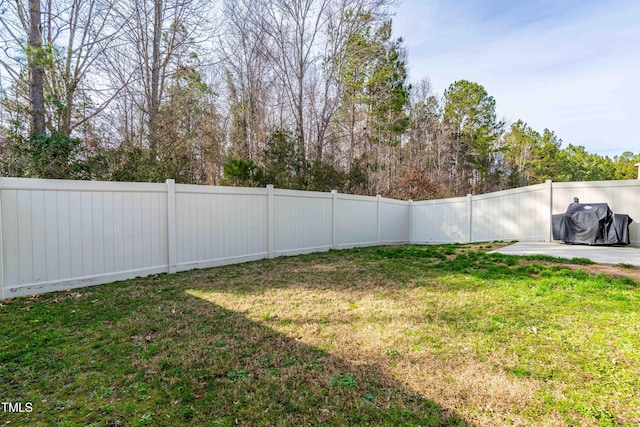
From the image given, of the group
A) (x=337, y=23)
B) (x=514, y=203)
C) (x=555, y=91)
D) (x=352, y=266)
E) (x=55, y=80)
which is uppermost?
(x=337, y=23)

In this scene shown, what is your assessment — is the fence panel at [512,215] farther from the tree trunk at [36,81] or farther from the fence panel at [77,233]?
the tree trunk at [36,81]

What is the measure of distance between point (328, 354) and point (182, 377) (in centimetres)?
99

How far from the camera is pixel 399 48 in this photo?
13.0 metres

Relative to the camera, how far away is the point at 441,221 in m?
10.1

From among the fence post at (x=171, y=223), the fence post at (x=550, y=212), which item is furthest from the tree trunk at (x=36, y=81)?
the fence post at (x=550, y=212)

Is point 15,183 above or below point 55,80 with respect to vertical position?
below

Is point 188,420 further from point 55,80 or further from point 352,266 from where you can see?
point 55,80

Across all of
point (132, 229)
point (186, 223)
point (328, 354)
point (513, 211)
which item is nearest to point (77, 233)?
point (132, 229)

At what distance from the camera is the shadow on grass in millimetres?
1513

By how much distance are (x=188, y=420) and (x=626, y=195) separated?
939 cm

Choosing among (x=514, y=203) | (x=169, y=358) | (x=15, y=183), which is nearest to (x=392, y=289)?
(x=169, y=358)

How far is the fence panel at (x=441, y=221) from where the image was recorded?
31.3 ft

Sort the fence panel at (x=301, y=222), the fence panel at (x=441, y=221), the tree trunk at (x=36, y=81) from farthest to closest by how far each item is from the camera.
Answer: the fence panel at (x=441, y=221)
the fence panel at (x=301, y=222)
the tree trunk at (x=36, y=81)

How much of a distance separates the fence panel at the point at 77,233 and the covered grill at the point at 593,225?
8.84 m
